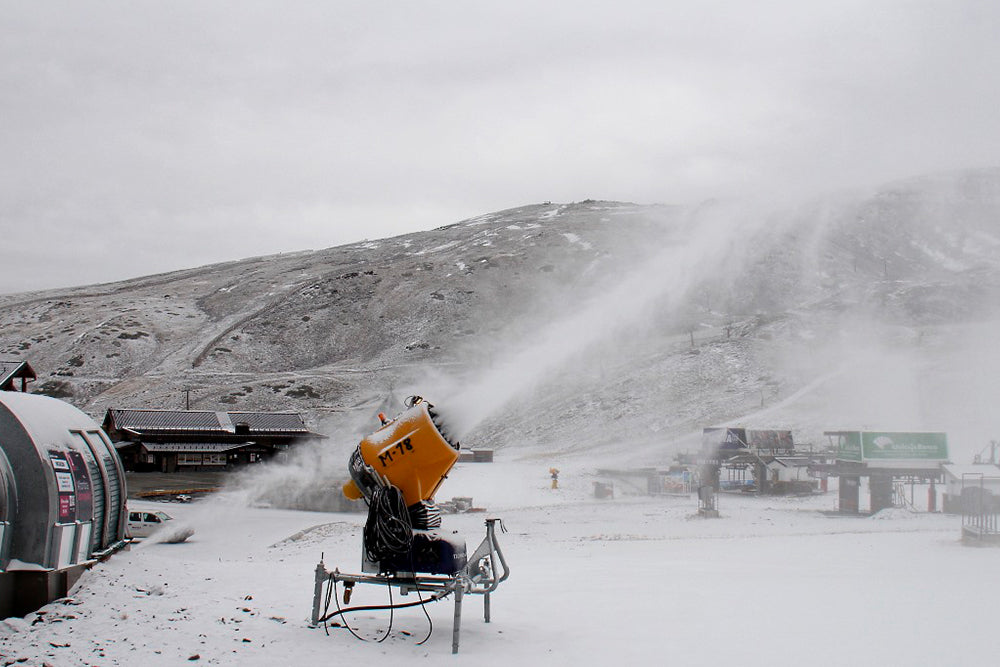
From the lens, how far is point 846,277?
144250 mm

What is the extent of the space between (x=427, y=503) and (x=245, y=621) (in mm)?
3268

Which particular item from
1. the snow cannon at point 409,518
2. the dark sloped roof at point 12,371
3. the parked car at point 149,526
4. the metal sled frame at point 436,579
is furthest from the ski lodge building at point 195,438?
the snow cannon at point 409,518

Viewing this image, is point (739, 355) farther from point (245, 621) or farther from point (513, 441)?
point (245, 621)

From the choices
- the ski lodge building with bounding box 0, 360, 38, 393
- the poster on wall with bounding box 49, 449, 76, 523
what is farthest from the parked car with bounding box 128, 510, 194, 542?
the poster on wall with bounding box 49, 449, 76, 523

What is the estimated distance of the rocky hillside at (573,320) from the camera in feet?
282

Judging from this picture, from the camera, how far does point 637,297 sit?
13612cm

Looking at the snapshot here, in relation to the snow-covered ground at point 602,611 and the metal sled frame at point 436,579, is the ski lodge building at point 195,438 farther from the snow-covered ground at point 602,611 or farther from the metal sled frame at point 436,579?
the metal sled frame at point 436,579

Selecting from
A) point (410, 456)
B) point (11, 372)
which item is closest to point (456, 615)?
point (410, 456)

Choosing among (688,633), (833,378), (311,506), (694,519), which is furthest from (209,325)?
(688,633)

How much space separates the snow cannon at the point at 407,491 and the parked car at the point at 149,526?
22607 mm

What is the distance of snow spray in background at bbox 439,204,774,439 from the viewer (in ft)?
333

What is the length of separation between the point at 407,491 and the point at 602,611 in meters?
4.47

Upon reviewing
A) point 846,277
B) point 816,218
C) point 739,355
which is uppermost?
point 816,218

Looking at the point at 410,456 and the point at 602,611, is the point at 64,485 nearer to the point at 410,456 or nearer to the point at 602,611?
the point at 410,456
